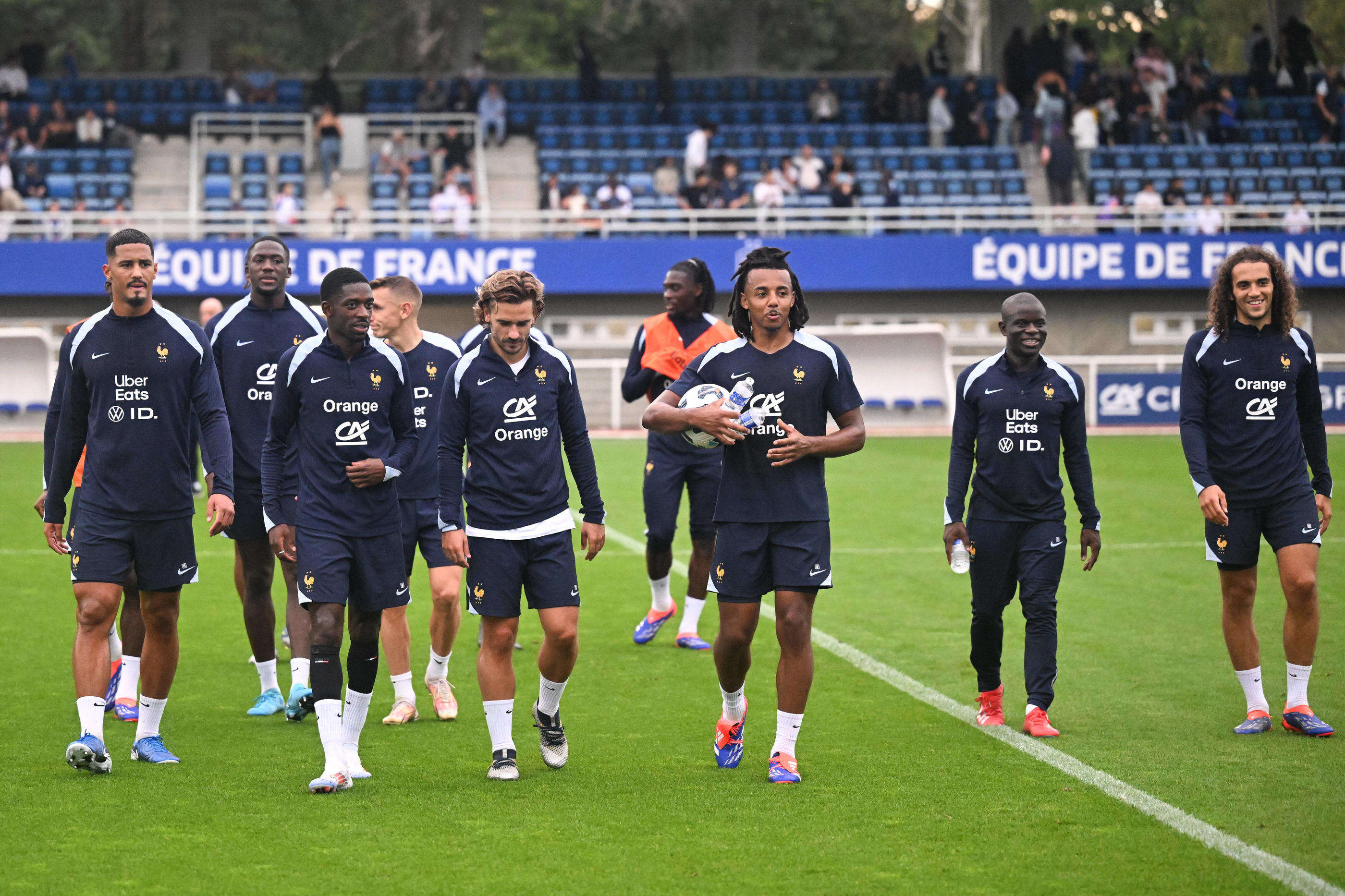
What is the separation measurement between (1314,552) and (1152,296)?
25.4 metres

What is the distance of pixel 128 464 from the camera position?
6.29 m

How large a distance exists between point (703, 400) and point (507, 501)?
2.91 ft

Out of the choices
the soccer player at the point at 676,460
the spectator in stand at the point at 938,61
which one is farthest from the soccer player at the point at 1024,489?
the spectator in stand at the point at 938,61

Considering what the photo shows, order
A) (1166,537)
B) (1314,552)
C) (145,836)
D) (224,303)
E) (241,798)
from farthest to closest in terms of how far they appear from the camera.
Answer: (224,303) < (1166,537) < (1314,552) < (241,798) < (145,836)

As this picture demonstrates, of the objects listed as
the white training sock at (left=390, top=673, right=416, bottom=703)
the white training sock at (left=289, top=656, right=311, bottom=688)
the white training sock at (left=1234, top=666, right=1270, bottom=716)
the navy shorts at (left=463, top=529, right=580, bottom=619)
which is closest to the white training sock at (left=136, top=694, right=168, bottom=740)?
the white training sock at (left=289, top=656, right=311, bottom=688)

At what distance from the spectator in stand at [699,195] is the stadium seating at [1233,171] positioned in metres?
8.17

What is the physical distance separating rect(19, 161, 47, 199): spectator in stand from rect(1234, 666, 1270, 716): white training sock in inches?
1101

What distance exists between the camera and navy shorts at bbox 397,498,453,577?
7488mm

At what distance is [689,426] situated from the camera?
19.8ft

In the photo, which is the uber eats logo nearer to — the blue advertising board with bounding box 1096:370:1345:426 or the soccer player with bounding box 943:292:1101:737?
the soccer player with bounding box 943:292:1101:737

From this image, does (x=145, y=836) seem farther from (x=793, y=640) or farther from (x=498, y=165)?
(x=498, y=165)

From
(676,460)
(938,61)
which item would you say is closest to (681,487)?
(676,460)

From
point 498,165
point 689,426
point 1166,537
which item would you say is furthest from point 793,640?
point 498,165

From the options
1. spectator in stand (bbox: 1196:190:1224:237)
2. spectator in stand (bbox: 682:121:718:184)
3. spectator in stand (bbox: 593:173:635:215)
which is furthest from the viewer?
spectator in stand (bbox: 682:121:718:184)
